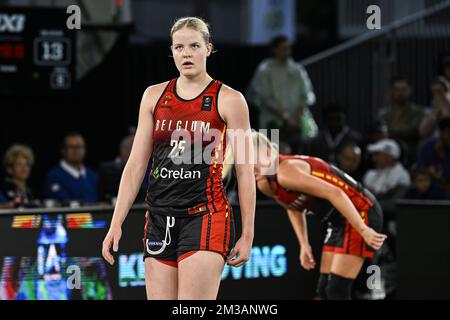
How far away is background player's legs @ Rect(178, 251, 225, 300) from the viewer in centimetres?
518

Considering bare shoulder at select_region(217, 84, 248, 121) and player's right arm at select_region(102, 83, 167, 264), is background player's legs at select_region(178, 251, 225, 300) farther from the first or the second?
bare shoulder at select_region(217, 84, 248, 121)

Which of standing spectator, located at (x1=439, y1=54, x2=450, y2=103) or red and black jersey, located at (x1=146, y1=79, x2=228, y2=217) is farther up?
standing spectator, located at (x1=439, y1=54, x2=450, y2=103)

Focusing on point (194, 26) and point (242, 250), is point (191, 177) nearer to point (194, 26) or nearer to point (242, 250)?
point (242, 250)

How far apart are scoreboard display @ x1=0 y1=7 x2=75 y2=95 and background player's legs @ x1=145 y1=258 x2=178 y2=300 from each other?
18.4 feet

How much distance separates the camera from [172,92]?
538cm

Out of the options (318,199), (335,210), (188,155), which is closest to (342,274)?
(335,210)

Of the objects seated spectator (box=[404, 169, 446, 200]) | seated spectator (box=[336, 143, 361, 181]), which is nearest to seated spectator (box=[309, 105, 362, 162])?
seated spectator (box=[336, 143, 361, 181])

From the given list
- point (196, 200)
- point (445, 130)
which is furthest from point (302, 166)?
point (445, 130)

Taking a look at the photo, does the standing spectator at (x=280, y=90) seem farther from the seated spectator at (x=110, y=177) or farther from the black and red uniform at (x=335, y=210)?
the black and red uniform at (x=335, y=210)

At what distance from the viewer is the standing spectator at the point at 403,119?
11875 millimetres

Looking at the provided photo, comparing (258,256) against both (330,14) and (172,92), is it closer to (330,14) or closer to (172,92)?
(172,92)

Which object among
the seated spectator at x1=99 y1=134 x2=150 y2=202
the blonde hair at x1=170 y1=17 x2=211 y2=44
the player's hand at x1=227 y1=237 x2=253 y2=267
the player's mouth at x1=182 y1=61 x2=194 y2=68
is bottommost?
the player's hand at x1=227 y1=237 x2=253 y2=267

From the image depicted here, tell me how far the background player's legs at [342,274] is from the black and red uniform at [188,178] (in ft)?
7.54
